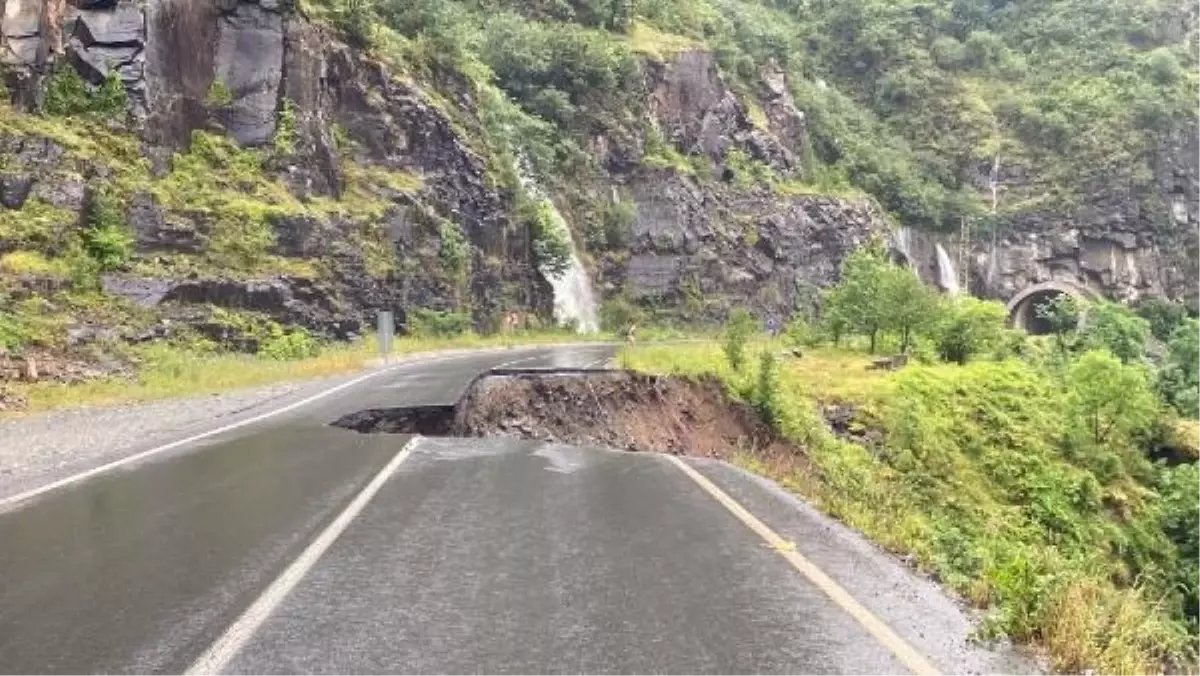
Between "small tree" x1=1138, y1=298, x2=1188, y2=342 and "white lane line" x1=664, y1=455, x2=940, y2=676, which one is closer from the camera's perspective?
"white lane line" x1=664, y1=455, x2=940, y2=676

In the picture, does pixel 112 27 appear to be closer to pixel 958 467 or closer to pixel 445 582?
pixel 958 467

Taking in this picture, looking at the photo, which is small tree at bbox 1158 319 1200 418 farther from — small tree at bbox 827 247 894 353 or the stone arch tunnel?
the stone arch tunnel

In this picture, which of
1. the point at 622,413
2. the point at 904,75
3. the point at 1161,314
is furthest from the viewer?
the point at 904,75

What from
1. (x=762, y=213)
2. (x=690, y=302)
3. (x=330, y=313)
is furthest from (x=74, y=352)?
(x=762, y=213)

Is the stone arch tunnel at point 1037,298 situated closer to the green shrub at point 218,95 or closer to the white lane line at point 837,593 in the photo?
the green shrub at point 218,95

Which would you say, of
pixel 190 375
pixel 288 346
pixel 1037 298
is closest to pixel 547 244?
pixel 288 346

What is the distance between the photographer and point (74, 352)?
74.4 ft

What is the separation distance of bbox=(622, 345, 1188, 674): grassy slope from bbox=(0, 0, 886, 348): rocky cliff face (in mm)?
14742

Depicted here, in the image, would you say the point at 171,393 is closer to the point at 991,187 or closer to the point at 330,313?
the point at 330,313

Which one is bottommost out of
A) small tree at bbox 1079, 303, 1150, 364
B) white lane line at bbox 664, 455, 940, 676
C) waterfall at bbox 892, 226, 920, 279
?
small tree at bbox 1079, 303, 1150, 364

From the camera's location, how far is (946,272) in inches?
3177

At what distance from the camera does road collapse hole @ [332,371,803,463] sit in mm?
15672

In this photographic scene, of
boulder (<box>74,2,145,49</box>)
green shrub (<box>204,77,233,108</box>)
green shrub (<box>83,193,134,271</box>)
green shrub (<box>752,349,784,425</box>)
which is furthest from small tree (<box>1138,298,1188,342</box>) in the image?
green shrub (<box>83,193,134,271</box>)

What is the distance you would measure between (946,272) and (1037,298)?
8.21 meters
